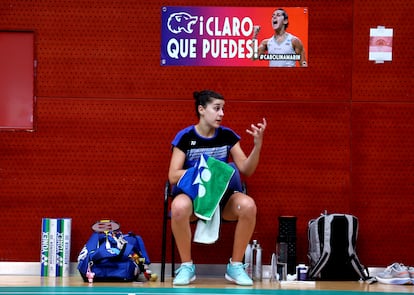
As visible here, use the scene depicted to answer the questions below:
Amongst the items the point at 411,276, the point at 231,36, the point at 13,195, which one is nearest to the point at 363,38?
the point at 231,36

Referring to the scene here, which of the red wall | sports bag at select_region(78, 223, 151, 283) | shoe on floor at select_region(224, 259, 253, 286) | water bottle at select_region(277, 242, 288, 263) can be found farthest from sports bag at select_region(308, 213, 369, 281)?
sports bag at select_region(78, 223, 151, 283)

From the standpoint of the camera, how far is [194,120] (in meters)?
7.16

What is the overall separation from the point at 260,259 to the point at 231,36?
1.83m

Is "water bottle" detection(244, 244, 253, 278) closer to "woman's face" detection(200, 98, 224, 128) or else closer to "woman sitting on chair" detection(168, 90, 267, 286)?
"woman sitting on chair" detection(168, 90, 267, 286)

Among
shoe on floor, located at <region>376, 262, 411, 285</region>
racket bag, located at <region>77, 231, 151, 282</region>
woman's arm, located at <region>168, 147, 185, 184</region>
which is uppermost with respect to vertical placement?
woman's arm, located at <region>168, 147, 185, 184</region>

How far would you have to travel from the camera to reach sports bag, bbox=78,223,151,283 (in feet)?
21.0

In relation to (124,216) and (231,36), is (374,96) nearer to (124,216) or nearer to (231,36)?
(231,36)

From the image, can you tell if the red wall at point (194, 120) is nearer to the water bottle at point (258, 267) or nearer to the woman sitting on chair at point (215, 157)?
the water bottle at point (258, 267)

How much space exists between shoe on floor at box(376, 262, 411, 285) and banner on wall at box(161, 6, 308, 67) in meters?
1.80

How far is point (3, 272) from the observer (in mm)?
7066

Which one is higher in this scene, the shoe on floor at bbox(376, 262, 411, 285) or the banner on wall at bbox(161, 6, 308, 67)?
the banner on wall at bbox(161, 6, 308, 67)

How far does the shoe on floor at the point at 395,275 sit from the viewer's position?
6.69 metres

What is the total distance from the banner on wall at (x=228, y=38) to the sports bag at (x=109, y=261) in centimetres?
158

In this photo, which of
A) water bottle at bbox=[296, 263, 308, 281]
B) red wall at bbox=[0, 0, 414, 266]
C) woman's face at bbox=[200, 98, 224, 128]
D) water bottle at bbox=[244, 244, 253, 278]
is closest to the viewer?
woman's face at bbox=[200, 98, 224, 128]
